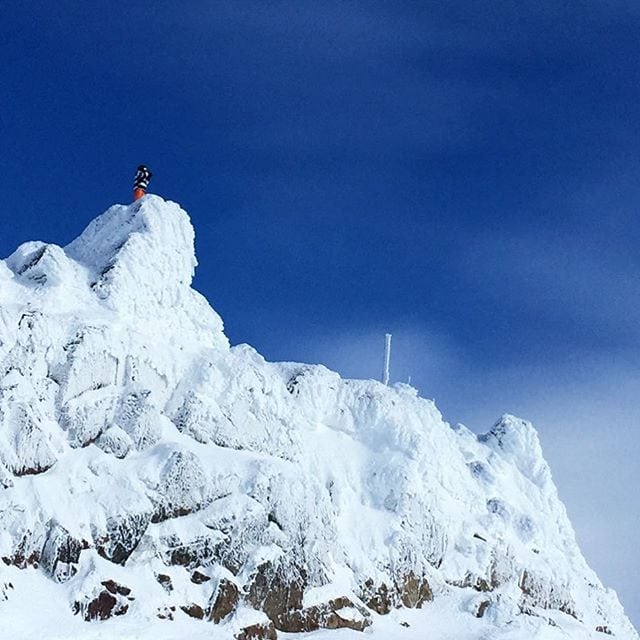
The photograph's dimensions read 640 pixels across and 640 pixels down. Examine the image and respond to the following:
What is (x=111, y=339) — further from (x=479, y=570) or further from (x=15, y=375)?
(x=479, y=570)

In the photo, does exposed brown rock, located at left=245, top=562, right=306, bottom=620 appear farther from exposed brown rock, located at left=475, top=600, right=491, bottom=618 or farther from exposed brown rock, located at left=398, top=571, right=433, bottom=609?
exposed brown rock, located at left=475, top=600, right=491, bottom=618

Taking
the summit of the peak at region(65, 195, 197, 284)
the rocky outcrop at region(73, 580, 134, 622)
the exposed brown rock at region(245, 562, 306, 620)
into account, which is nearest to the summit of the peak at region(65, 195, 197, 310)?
the summit of the peak at region(65, 195, 197, 284)

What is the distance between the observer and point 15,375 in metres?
74.4

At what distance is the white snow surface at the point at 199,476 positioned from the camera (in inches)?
2741

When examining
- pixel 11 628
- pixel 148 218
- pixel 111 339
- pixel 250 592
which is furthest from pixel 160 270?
pixel 11 628

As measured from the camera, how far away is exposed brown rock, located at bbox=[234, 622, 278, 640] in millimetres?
69981

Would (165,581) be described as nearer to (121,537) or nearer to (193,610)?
(193,610)

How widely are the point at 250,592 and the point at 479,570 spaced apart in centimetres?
2871

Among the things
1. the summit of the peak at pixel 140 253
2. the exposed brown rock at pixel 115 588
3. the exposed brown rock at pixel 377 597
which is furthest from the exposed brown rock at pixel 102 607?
the summit of the peak at pixel 140 253

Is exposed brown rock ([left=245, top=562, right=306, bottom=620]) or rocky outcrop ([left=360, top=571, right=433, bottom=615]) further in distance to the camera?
rocky outcrop ([left=360, top=571, right=433, bottom=615])

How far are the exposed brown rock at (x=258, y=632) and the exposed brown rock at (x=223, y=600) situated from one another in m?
2.04

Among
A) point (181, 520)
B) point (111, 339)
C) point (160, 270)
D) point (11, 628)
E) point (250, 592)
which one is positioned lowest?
point (11, 628)

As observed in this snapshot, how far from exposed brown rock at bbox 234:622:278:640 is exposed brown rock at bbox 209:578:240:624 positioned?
2.04m

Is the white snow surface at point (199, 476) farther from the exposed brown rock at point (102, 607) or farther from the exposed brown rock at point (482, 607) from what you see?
the exposed brown rock at point (102, 607)
